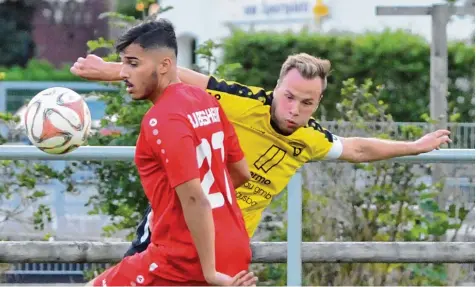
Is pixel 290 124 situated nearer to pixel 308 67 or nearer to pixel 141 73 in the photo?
pixel 308 67

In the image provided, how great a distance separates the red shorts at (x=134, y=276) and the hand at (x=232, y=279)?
96 millimetres

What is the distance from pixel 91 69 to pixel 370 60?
14052mm

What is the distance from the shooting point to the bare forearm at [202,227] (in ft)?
13.7

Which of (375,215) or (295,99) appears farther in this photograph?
(375,215)

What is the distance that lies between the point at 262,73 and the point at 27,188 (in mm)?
11388

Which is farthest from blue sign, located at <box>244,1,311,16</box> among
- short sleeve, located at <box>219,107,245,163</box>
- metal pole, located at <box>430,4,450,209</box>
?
short sleeve, located at <box>219,107,245,163</box>

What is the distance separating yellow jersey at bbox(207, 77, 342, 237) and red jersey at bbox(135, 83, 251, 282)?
2.25 feet

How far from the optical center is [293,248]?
19.7 ft

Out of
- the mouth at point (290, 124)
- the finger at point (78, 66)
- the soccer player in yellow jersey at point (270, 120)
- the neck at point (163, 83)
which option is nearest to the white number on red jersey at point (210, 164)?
the neck at point (163, 83)

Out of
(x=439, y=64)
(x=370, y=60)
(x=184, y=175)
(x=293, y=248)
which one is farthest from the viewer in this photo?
(x=370, y=60)

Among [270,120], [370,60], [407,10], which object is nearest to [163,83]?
[270,120]

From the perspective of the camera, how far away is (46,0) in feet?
180

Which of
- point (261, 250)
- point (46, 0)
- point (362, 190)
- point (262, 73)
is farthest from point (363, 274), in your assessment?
point (46, 0)

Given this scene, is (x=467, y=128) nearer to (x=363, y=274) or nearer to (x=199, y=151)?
(x=363, y=274)
